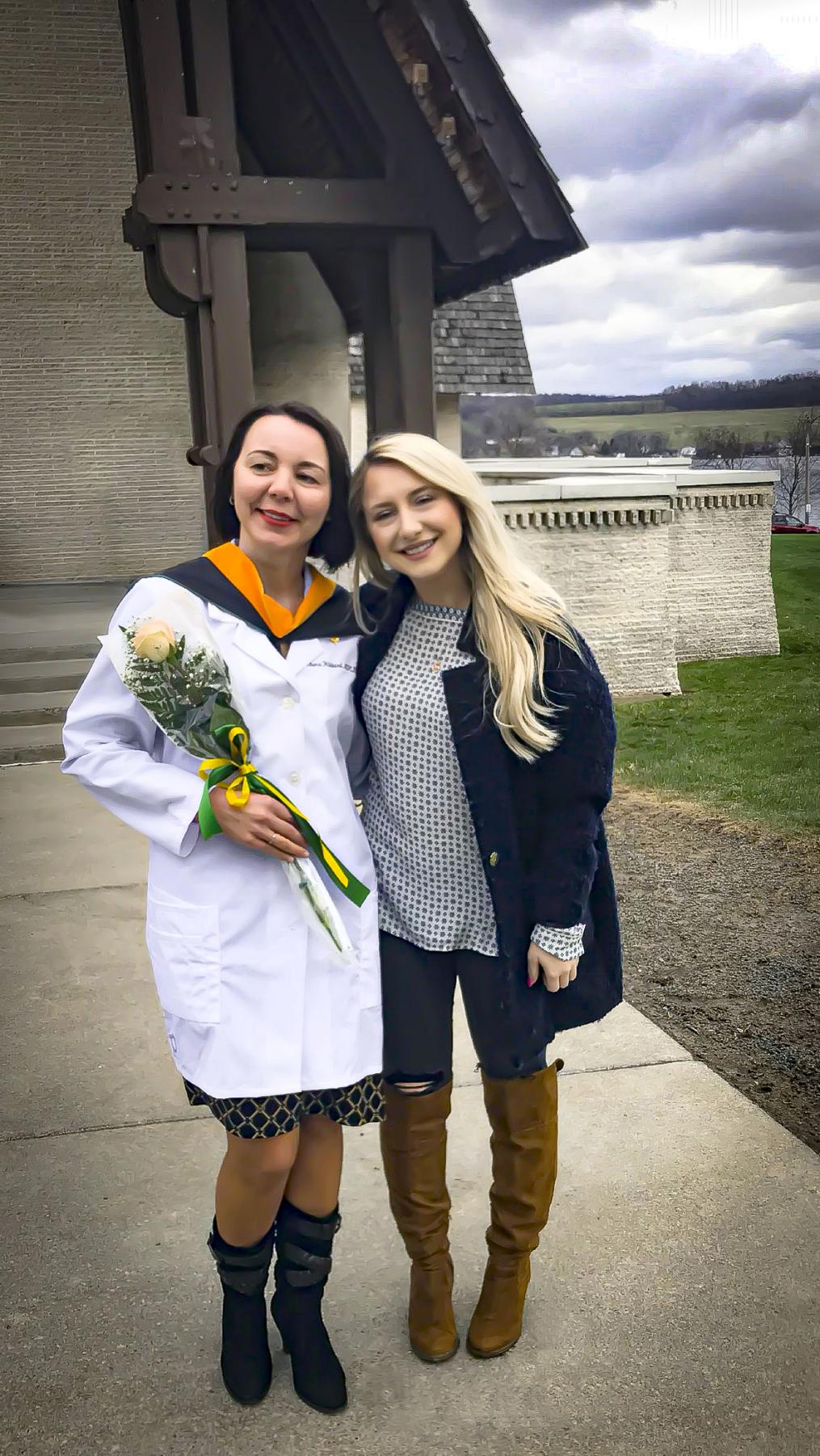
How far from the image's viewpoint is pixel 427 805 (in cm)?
225

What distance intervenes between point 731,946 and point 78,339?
596 inches

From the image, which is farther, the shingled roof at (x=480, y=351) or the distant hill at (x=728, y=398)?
the distant hill at (x=728, y=398)

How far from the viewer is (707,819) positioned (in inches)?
341

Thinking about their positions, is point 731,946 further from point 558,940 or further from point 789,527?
point 789,527

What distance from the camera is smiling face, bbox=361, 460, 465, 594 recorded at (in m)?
2.15

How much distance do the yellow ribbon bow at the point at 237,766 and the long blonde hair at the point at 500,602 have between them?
449mm

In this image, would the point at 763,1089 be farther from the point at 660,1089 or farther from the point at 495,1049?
the point at 495,1049

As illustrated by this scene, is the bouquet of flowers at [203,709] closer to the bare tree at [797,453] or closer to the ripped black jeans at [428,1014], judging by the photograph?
the ripped black jeans at [428,1014]

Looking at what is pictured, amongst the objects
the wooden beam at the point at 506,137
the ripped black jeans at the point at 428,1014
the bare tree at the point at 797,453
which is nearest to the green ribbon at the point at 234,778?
the ripped black jeans at the point at 428,1014

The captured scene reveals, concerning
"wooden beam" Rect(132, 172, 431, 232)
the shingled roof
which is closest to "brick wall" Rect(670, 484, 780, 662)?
the shingled roof

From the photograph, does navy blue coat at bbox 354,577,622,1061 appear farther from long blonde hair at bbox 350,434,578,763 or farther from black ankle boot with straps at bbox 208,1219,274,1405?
black ankle boot with straps at bbox 208,1219,274,1405

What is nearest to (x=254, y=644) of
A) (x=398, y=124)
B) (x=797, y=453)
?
(x=398, y=124)

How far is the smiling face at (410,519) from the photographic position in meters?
2.15

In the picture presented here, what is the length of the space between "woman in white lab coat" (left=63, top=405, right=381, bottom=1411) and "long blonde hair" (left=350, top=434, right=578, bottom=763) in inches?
7.3
